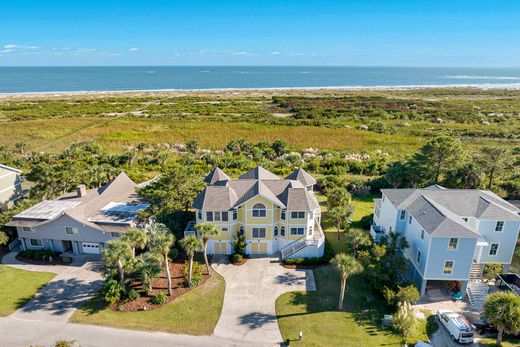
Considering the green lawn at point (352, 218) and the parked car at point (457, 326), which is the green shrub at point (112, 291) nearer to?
the green lawn at point (352, 218)

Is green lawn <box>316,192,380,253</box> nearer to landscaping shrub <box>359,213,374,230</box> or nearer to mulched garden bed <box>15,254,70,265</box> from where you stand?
landscaping shrub <box>359,213,374,230</box>

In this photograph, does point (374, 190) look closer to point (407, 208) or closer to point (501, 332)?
point (407, 208)

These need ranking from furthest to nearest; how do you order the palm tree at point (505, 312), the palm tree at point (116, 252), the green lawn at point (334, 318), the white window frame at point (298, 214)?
the white window frame at point (298, 214), the palm tree at point (116, 252), the green lawn at point (334, 318), the palm tree at point (505, 312)

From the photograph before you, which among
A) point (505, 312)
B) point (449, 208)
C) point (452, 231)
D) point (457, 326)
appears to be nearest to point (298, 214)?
point (452, 231)

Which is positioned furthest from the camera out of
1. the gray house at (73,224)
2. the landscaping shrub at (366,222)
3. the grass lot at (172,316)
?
the landscaping shrub at (366,222)

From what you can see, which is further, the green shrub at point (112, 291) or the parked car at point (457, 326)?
the green shrub at point (112, 291)

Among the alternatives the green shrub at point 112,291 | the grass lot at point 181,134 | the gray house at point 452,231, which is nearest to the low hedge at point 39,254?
the green shrub at point 112,291

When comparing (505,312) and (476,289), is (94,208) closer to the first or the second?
(505,312)
